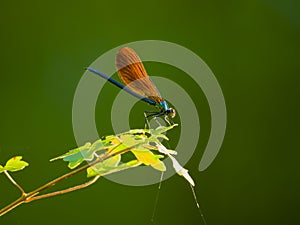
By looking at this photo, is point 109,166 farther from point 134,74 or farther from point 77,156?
point 134,74

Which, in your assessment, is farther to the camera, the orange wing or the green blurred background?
the green blurred background

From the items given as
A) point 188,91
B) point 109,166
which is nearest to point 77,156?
point 109,166

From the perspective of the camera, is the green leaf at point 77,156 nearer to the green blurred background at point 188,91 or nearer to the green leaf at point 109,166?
the green leaf at point 109,166

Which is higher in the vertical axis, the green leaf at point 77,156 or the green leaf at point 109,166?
the green leaf at point 77,156

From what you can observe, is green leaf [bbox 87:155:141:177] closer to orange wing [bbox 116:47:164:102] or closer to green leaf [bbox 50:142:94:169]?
green leaf [bbox 50:142:94:169]

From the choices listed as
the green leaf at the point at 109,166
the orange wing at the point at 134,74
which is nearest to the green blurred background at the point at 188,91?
the orange wing at the point at 134,74

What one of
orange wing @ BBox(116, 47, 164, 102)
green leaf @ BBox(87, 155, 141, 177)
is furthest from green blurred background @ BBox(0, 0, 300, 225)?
green leaf @ BBox(87, 155, 141, 177)
